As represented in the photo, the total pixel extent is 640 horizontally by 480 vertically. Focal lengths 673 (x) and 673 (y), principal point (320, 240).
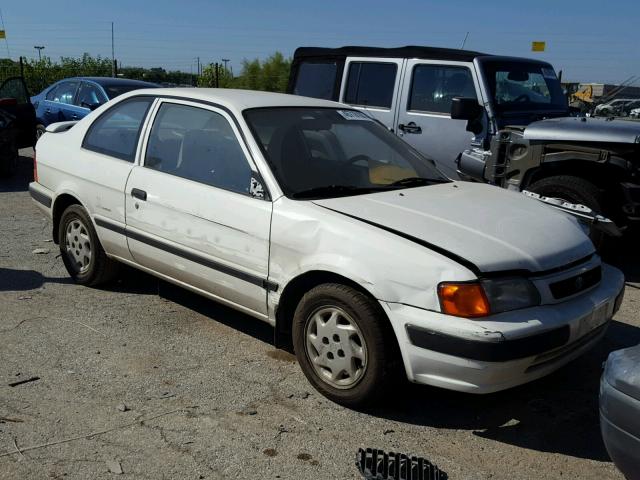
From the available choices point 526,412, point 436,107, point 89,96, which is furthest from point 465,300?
point 89,96

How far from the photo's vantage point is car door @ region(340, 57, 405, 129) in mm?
7773

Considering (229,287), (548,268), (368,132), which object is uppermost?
(368,132)

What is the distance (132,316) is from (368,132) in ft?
6.80

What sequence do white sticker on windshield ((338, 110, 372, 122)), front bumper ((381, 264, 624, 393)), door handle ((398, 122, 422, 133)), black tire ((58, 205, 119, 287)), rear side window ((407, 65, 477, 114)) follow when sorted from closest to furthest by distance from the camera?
1. front bumper ((381, 264, 624, 393))
2. white sticker on windshield ((338, 110, 372, 122))
3. black tire ((58, 205, 119, 287))
4. rear side window ((407, 65, 477, 114))
5. door handle ((398, 122, 422, 133))

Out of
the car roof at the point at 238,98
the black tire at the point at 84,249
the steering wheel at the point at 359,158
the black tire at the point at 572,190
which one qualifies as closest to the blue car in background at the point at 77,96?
the black tire at the point at 84,249

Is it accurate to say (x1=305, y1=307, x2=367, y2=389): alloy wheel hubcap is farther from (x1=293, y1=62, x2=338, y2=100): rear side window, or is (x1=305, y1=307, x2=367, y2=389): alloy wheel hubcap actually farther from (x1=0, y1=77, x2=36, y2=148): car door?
(x1=0, y1=77, x2=36, y2=148): car door

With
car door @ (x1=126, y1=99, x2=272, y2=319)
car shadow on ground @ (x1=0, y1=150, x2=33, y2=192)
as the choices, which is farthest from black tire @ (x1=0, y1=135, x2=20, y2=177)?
car door @ (x1=126, y1=99, x2=272, y2=319)

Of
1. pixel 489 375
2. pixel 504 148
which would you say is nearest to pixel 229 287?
pixel 489 375

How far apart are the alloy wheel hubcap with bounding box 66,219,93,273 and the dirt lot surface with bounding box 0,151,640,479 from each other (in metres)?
0.50

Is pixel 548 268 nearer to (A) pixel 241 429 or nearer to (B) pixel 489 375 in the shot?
(B) pixel 489 375

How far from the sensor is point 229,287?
3.94 meters

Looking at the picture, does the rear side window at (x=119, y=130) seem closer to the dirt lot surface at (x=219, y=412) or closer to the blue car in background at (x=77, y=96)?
the dirt lot surface at (x=219, y=412)

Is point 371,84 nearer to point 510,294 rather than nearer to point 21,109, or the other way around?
point 510,294

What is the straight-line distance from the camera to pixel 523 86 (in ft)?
24.5
